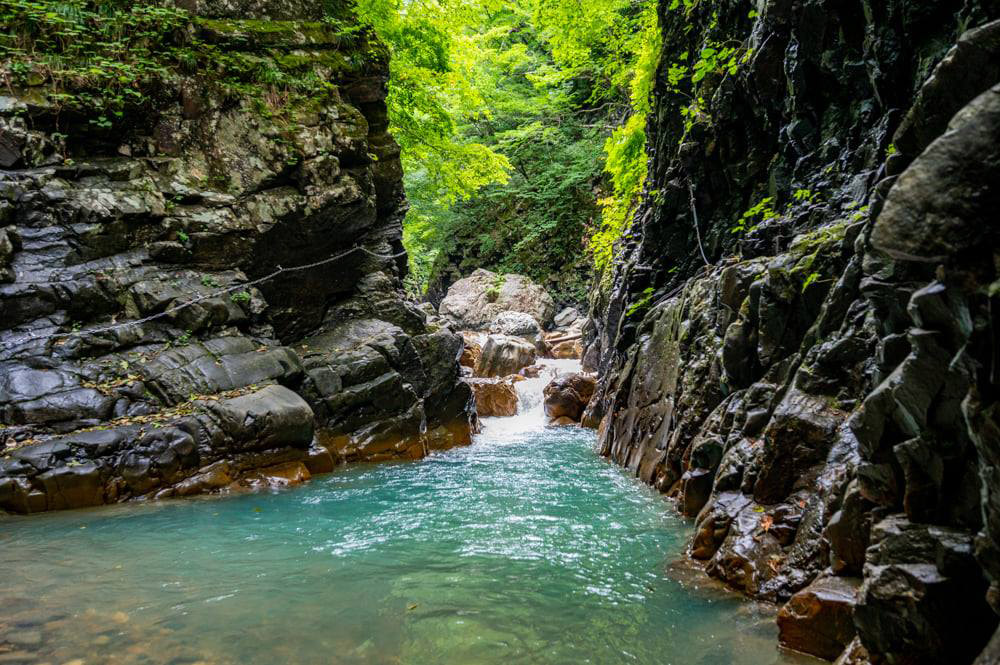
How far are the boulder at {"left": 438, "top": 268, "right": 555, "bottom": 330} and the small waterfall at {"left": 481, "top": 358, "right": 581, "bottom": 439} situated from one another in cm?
432

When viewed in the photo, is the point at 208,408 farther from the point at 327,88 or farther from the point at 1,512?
the point at 327,88

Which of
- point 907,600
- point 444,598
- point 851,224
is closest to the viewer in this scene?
point 907,600

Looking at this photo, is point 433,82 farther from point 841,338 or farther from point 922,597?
point 922,597

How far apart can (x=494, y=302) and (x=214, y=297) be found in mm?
14922

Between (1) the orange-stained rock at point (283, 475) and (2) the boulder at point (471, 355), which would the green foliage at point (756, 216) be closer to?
(1) the orange-stained rock at point (283, 475)

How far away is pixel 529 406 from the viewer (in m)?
16.2

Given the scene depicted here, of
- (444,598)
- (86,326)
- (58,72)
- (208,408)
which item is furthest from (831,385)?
(58,72)

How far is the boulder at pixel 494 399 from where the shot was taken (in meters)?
15.8

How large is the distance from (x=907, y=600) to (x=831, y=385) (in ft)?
7.33

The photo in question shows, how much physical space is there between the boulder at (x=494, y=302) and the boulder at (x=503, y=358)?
426cm

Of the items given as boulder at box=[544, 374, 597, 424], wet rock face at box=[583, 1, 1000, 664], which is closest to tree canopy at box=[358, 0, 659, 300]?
boulder at box=[544, 374, 597, 424]

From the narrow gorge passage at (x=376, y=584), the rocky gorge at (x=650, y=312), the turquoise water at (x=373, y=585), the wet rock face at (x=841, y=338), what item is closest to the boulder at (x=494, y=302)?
the rocky gorge at (x=650, y=312)

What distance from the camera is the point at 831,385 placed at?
172 inches

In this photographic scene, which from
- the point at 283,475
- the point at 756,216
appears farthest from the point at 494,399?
the point at 756,216
